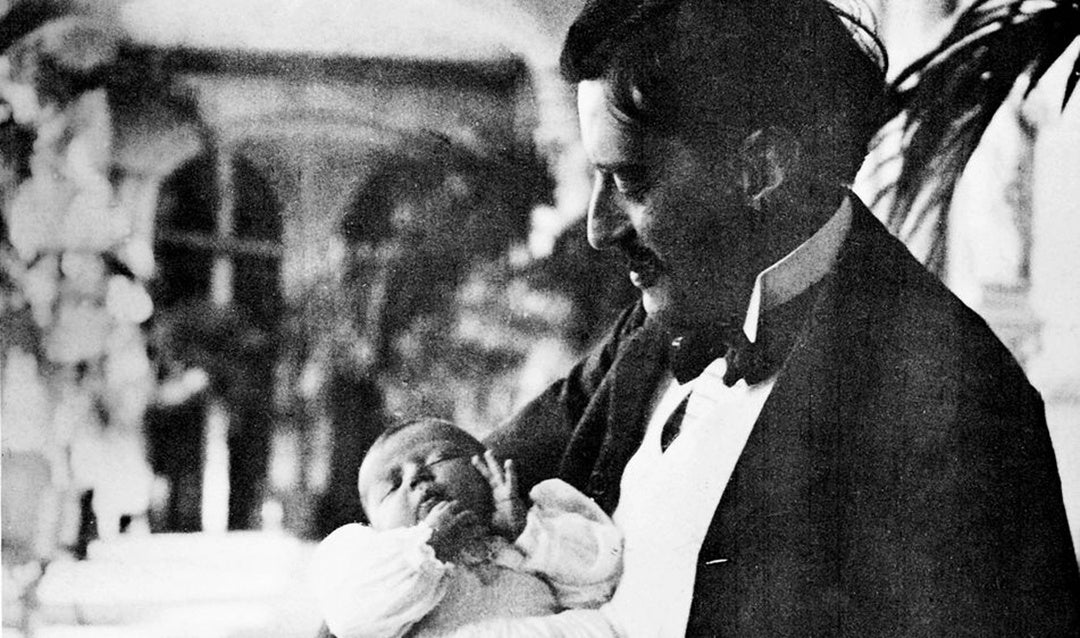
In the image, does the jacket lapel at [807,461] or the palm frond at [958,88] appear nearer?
the jacket lapel at [807,461]

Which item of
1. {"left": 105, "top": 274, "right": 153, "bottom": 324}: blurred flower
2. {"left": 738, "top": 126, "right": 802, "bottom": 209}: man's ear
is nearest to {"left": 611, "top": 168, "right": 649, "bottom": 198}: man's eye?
{"left": 738, "top": 126, "right": 802, "bottom": 209}: man's ear

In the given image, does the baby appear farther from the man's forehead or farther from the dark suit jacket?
the man's forehead

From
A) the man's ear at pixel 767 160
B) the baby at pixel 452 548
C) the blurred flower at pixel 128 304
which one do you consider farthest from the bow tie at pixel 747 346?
the blurred flower at pixel 128 304

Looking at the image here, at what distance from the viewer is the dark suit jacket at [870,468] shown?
181 centimetres

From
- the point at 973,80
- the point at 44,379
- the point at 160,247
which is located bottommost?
the point at 44,379

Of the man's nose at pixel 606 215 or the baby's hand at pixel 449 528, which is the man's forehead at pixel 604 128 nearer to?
the man's nose at pixel 606 215

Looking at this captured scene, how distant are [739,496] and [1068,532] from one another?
0.57 metres

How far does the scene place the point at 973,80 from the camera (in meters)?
1.93

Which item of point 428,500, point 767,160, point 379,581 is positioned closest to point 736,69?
point 767,160

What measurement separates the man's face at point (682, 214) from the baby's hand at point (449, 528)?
0.47 meters

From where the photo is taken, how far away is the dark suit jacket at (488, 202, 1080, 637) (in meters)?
1.81

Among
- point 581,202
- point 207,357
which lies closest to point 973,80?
point 581,202

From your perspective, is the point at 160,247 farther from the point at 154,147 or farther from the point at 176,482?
the point at 176,482

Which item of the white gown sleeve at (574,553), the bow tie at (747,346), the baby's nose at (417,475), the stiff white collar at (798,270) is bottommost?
the white gown sleeve at (574,553)
